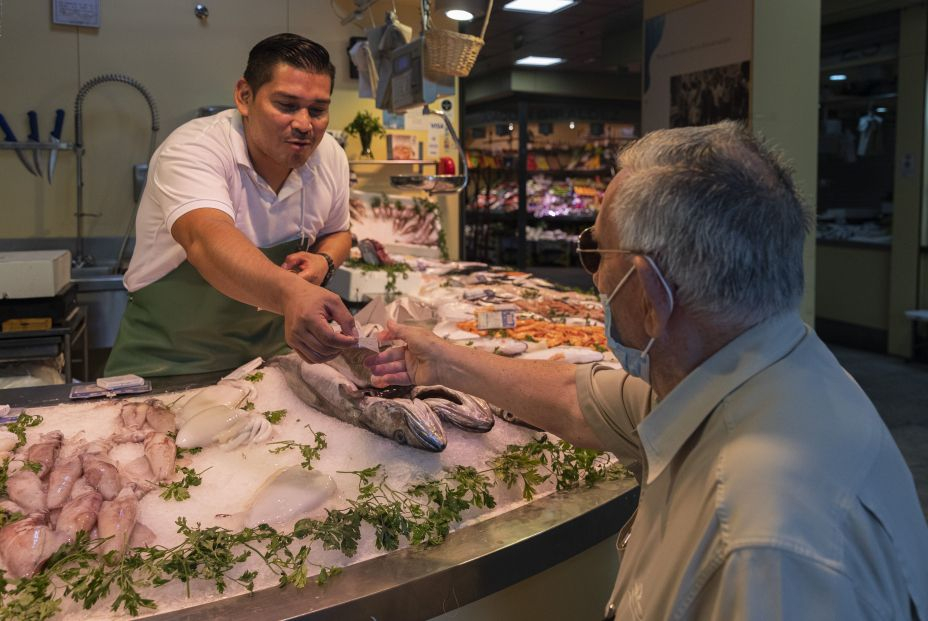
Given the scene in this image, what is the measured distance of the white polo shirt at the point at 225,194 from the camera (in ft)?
7.71

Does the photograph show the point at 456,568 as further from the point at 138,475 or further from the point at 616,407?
the point at 138,475

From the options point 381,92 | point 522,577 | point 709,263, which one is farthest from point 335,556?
point 381,92

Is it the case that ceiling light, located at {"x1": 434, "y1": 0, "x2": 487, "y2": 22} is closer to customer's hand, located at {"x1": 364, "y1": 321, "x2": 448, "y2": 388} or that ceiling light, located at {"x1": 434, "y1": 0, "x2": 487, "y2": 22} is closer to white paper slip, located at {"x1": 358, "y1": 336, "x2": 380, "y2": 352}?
customer's hand, located at {"x1": 364, "y1": 321, "x2": 448, "y2": 388}

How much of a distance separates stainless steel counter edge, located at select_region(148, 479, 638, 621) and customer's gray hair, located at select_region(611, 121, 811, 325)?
0.63 metres

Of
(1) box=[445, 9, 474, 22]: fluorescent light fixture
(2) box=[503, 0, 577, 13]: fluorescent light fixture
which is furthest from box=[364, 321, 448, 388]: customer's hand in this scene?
(2) box=[503, 0, 577, 13]: fluorescent light fixture

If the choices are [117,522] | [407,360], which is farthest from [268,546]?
[407,360]

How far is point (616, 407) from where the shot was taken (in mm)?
1747

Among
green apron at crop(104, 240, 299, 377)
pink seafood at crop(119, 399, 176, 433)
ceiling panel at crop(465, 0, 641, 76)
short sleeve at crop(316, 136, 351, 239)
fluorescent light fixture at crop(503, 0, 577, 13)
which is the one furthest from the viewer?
ceiling panel at crop(465, 0, 641, 76)

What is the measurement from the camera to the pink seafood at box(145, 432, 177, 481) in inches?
66.9

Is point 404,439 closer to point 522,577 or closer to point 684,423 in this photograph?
point 522,577

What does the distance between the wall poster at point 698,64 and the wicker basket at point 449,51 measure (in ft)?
5.94

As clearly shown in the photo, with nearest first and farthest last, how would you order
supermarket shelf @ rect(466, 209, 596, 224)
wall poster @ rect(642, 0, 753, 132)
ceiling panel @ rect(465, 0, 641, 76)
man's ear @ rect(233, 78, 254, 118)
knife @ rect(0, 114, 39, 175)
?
man's ear @ rect(233, 78, 254, 118)
wall poster @ rect(642, 0, 753, 132)
knife @ rect(0, 114, 39, 175)
ceiling panel @ rect(465, 0, 641, 76)
supermarket shelf @ rect(466, 209, 596, 224)

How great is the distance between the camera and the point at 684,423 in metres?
1.21

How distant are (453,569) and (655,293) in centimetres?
62
